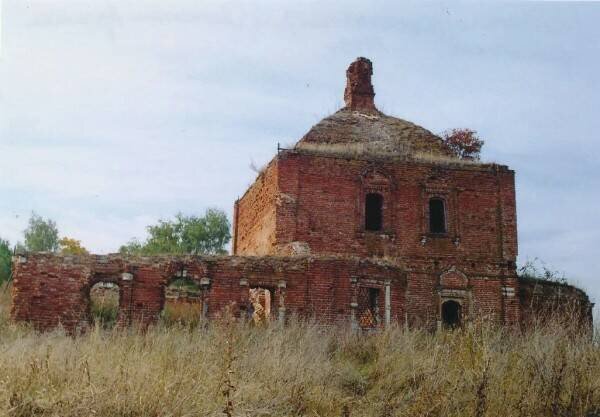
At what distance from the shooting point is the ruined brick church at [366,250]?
1686 cm

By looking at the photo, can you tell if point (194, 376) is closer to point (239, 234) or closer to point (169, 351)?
point (169, 351)

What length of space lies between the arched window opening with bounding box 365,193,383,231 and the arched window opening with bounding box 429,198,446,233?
1778 millimetres

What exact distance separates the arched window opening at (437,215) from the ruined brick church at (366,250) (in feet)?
0.11

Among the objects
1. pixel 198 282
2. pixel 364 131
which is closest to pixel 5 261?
pixel 198 282

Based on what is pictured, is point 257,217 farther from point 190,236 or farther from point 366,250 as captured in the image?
point 190,236

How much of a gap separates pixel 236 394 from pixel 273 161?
15.3m

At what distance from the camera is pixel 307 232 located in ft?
66.0

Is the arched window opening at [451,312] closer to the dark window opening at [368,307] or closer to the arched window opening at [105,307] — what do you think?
the dark window opening at [368,307]

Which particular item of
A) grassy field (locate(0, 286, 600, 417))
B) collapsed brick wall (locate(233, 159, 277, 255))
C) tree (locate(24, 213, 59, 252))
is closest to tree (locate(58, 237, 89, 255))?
tree (locate(24, 213, 59, 252))

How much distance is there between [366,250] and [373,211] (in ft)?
5.19

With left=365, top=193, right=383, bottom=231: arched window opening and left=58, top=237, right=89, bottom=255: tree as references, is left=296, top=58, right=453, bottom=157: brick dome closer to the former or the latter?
left=365, top=193, right=383, bottom=231: arched window opening

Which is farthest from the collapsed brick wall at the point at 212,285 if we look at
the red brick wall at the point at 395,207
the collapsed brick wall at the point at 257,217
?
the collapsed brick wall at the point at 257,217

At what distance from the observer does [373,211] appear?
21.3 m

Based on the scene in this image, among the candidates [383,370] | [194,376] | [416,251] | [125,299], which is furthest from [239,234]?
[194,376]
